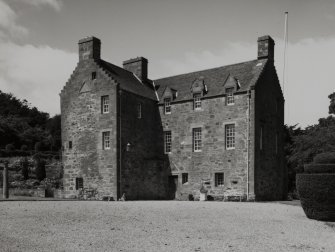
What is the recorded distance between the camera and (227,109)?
3164 cm

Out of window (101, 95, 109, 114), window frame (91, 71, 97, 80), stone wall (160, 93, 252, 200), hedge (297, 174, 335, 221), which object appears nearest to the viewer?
hedge (297, 174, 335, 221)

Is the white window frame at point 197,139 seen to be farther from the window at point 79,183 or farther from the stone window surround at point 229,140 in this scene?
the window at point 79,183

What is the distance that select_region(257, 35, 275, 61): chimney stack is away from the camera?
1291 inches

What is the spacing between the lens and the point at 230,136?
3150 centimetres

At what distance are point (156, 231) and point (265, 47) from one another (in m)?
23.4

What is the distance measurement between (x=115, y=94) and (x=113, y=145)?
12.8 ft

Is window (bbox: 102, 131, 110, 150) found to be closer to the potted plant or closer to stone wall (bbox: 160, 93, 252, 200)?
stone wall (bbox: 160, 93, 252, 200)

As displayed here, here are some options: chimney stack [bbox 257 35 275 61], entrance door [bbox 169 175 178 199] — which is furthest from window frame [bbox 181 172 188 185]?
chimney stack [bbox 257 35 275 61]

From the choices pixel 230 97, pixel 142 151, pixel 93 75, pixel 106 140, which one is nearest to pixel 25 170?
pixel 106 140

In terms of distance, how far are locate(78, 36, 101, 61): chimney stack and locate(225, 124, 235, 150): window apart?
1224 cm

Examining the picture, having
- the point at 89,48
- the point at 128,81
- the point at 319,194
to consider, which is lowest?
the point at 319,194

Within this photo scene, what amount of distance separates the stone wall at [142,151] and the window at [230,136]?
5881mm

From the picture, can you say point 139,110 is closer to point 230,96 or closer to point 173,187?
point 173,187

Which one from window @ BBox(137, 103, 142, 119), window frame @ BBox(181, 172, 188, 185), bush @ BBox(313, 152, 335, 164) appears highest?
window @ BBox(137, 103, 142, 119)
